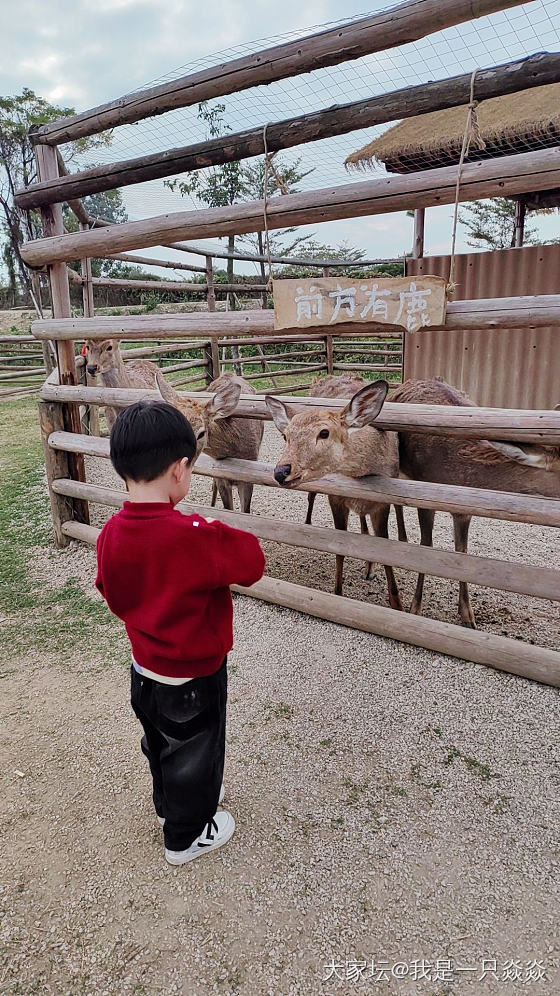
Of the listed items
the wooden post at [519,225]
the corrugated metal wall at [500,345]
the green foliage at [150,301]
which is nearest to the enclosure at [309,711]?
the corrugated metal wall at [500,345]

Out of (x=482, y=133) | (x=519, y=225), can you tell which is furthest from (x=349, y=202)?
(x=519, y=225)

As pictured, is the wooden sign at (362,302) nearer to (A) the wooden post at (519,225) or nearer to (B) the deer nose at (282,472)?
(B) the deer nose at (282,472)

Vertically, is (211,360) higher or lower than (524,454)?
higher

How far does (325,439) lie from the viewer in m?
2.88

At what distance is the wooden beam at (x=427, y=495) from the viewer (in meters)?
2.69

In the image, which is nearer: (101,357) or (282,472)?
(282,472)

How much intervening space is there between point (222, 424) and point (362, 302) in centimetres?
133

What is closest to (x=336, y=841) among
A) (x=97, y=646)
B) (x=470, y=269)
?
(x=97, y=646)

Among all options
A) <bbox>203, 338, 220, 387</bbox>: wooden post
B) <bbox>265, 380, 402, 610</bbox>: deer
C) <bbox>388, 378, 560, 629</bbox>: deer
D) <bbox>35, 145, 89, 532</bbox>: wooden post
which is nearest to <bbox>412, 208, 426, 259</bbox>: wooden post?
<bbox>203, 338, 220, 387</bbox>: wooden post

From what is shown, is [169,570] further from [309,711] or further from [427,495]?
[427,495]

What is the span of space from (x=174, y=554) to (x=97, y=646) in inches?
79.8

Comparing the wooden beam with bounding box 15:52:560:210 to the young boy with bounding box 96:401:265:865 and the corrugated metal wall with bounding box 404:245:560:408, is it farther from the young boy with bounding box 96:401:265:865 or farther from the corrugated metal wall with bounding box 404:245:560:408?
the corrugated metal wall with bounding box 404:245:560:408

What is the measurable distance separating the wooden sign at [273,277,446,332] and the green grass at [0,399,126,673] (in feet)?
6.65

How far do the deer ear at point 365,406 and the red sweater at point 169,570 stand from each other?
52.7 inches
